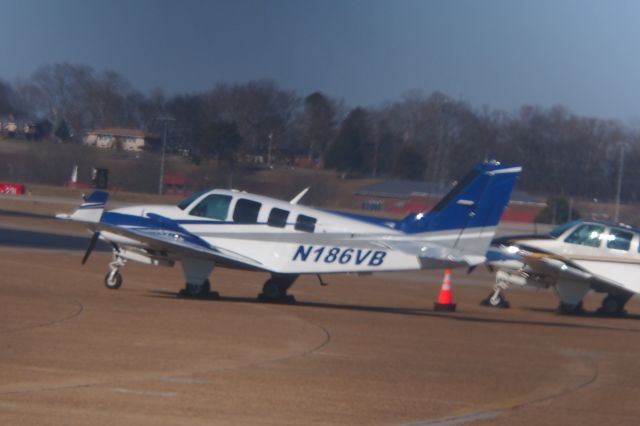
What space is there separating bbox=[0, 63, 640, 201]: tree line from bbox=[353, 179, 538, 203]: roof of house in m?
0.88

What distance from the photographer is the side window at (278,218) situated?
19.4 m

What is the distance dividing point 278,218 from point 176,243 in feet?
6.43

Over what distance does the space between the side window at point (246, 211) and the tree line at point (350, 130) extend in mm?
17879

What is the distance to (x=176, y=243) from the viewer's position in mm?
19141

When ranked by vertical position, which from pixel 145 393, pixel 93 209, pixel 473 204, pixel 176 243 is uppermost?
pixel 473 204

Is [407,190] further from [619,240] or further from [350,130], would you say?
[619,240]

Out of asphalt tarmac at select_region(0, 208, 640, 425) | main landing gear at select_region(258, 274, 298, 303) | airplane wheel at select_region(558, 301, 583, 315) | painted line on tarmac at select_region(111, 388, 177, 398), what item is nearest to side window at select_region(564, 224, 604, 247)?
airplane wheel at select_region(558, 301, 583, 315)

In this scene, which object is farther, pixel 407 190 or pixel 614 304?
pixel 407 190

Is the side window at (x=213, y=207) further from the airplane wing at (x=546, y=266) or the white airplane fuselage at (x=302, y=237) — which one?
the airplane wing at (x=546, y=266)

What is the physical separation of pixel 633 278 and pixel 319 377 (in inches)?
514

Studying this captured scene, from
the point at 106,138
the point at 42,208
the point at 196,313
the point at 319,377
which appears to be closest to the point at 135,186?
the point at 106,138

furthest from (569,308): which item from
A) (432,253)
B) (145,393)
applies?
(145,393)

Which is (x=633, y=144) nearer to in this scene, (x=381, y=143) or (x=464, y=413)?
(x=381, y=143)

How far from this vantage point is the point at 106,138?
44.5 meters
